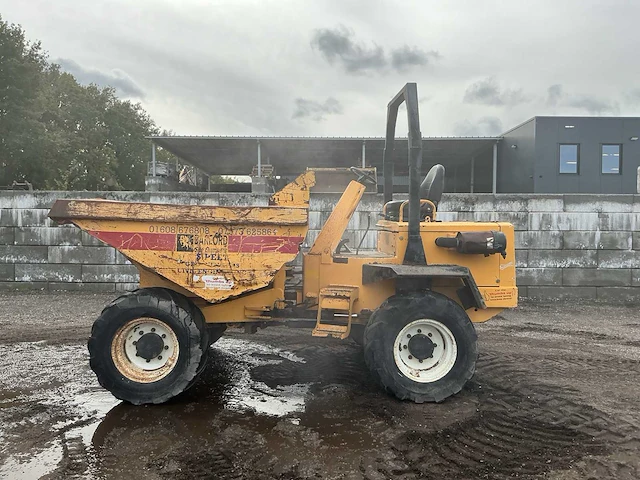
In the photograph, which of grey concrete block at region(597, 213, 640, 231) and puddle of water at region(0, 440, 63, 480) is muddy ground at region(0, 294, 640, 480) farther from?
grey concrete block at region(597, 213, 640, 231)

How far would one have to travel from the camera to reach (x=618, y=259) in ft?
28.8

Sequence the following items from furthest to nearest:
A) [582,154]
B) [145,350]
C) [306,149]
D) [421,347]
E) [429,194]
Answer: [306,149] → [582,154] → [429,194] → [421,347] → [145,350]

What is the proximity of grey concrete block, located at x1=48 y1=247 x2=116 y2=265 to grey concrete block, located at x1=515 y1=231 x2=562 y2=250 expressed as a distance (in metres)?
7.42

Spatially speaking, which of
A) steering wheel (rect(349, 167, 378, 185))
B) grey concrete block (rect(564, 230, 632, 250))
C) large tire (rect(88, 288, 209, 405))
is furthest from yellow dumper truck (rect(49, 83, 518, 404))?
grey concrete block (rect(564, 230, 632, 250))

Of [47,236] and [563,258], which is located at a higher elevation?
[47,236]

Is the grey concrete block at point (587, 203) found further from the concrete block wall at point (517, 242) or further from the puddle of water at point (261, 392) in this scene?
the puddle of water at point (261, 392)

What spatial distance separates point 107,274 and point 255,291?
18.9 ft

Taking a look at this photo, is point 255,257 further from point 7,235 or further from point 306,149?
point 306,149

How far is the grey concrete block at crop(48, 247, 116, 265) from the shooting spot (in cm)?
897

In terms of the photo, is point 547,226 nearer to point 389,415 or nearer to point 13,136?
point 389,415

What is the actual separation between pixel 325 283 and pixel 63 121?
35.0 meters

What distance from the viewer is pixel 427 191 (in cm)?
497

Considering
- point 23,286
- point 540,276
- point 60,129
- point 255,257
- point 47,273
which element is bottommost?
point 23,286

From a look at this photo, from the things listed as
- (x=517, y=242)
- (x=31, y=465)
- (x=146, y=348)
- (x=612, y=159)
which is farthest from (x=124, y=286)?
(x=612, y=159)
